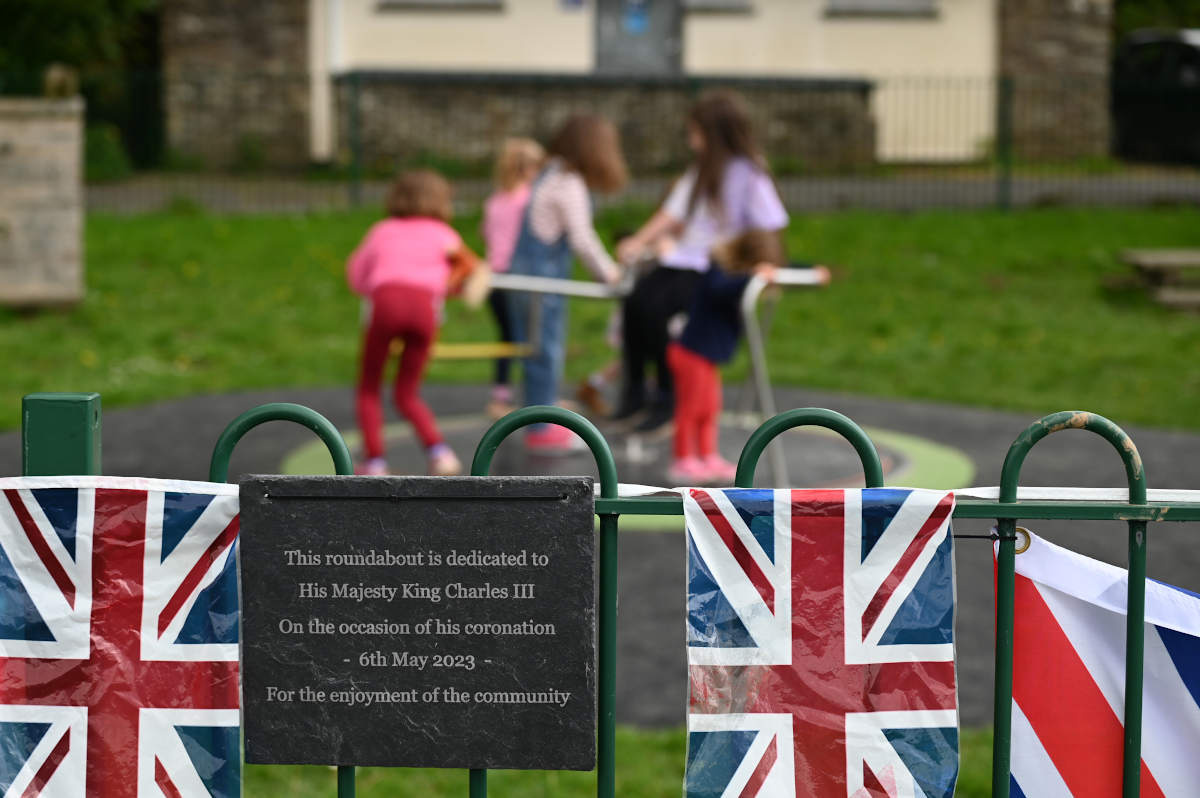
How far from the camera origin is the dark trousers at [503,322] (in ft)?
29.9

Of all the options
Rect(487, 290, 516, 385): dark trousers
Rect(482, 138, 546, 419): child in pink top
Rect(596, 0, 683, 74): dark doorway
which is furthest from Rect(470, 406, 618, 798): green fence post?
Rect(596, 0, 683, 74): dark doorway

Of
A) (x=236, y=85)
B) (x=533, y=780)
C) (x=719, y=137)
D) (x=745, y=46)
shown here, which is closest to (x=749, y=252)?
(x=719, y=137)

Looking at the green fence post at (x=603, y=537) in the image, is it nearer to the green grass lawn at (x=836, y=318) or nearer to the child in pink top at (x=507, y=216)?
the child in pink top at (x=507, y=216)

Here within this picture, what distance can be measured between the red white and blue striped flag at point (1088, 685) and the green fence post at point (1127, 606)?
0.03m

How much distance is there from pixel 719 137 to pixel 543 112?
14008 millimetres

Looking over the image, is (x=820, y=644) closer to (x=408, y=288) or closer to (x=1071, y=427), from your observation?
(x=1071, y=427)

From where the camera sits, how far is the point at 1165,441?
28.1 ft

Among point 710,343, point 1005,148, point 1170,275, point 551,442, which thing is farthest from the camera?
point 1005,148

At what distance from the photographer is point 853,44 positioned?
22500 millimetres

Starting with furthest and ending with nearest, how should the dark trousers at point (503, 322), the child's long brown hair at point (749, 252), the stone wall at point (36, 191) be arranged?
the stone wall at point (36, 191) < the dark trousers at point (503, 322) < the child's long brown hair at point (749, 252)

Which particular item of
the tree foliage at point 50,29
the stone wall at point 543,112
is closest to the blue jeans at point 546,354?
the stone wall at point 543,112

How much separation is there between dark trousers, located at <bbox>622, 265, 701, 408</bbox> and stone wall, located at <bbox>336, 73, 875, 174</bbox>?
1242 cm

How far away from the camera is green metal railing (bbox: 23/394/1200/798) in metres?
2.46

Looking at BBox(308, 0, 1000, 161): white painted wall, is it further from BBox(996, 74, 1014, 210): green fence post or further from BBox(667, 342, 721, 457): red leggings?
BBox(667, 342, 721, 457): red leggings
